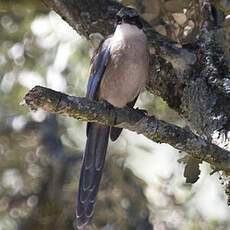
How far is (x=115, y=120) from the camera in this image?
2.76 m

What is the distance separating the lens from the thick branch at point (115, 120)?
98.1 inches

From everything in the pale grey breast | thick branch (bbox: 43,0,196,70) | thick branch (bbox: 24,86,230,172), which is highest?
thick branch (bbox: 24,86,230,172)

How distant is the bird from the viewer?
3533 mm

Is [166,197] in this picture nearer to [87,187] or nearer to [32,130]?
[32,130]

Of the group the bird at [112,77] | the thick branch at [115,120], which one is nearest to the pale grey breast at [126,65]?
the bird at [112,77]

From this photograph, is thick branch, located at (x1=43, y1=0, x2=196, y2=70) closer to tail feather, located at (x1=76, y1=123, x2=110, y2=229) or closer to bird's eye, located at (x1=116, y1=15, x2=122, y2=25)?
bird's eye, located at (x1=116, y1=15, x2=122, y2=25)

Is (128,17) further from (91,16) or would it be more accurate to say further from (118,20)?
(91,16)

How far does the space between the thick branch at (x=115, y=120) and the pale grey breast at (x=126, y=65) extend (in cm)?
81

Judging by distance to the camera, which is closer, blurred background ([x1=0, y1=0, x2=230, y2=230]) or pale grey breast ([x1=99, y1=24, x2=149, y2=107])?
pale grey breast ([x1=99, y1=24, x2=149, y2=107])

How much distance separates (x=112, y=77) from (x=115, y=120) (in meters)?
0.93

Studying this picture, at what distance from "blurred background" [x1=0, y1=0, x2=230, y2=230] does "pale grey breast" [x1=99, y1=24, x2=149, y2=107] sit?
0.58 metres

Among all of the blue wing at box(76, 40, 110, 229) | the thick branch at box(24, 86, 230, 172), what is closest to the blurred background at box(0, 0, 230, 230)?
the blue wing at box(76, 40, 110, 229)

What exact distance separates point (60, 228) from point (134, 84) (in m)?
1.28

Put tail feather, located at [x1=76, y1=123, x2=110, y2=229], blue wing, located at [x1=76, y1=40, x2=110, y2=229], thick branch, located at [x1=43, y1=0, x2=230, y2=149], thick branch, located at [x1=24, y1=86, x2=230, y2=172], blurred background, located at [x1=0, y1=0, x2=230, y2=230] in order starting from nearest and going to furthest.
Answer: thick branch, located at [x1=24, y1=86, x2=230, y2=172] < thick branch, located at [x1=43, y1=0, x2=230, y2=149] < tail feather, located at [x1=76, y1=123, x2=110, y2=229] < blue wing, located at [x1=76, y1=40, x2=110, y2=229] < blurred background, located at [x1=0, y1=0, x2=230, y2=230]
